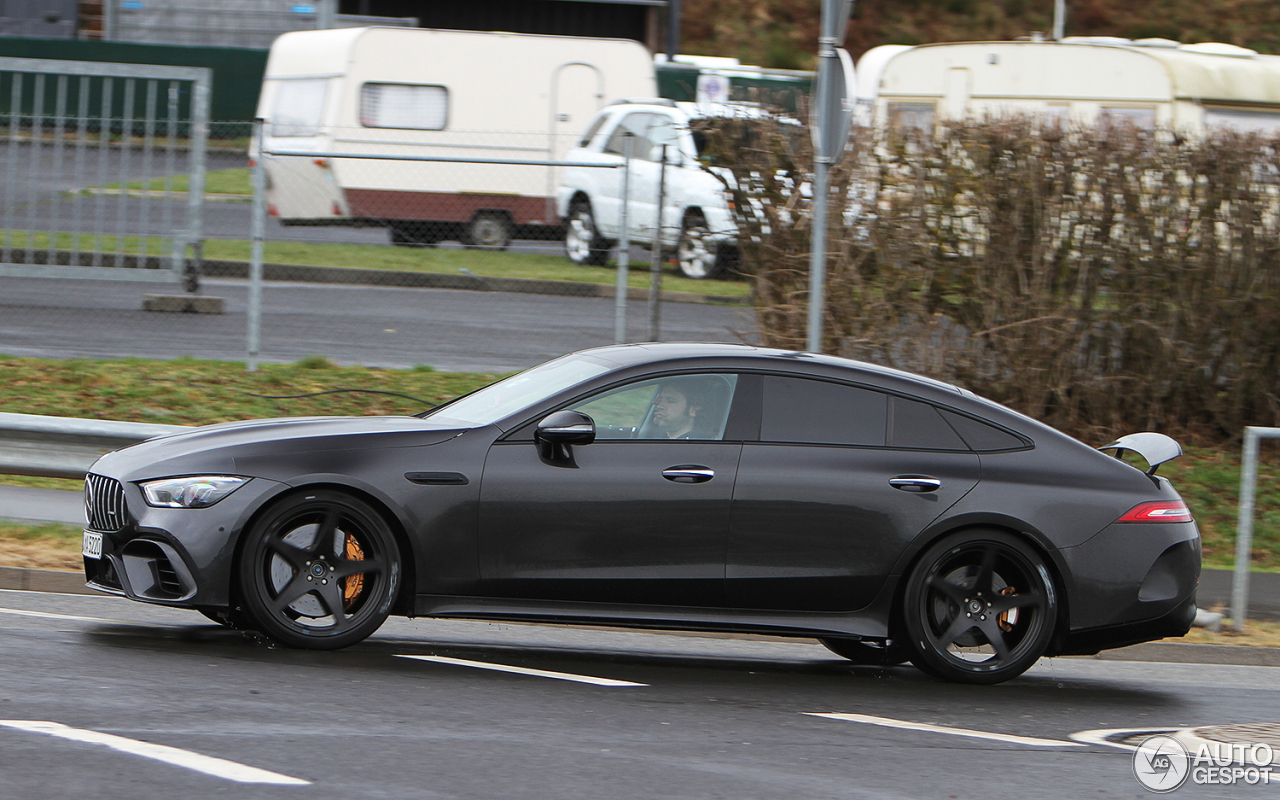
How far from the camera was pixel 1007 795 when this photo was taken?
200 inches

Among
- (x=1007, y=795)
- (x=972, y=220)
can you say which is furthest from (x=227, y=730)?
(x=972, y=220)

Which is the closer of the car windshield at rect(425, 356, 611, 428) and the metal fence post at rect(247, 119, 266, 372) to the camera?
the car windshield at rect(425, 356, 611, 428)

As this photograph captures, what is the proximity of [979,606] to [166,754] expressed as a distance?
3586 mm

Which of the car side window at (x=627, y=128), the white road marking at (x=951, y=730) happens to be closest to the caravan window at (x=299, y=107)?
the car side window at (x=627, y=128)

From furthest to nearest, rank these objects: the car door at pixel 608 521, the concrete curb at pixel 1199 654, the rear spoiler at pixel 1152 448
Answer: the concrete curb at pixel 1199 654
the rear spoiler at pixel 1152 448
the car door at pixel 608 521

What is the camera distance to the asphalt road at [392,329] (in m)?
12.6

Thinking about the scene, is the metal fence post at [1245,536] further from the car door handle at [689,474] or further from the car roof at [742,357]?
the car door handle at [689,474]

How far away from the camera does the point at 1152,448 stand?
7.22 m

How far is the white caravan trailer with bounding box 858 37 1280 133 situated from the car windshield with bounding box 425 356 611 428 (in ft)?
35.0

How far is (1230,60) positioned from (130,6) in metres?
21.1

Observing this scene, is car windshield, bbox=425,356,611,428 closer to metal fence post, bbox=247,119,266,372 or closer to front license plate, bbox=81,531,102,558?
front license plate, bbox=81,531,102,558

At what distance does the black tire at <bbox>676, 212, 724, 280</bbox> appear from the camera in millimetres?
12141

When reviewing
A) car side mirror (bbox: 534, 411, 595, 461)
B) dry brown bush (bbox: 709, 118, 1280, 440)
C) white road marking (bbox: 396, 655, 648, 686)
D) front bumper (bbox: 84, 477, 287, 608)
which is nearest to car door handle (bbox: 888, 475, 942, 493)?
car side mirror (bbox: 534, 411, 595, 461)

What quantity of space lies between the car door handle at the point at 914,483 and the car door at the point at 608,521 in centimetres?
72
